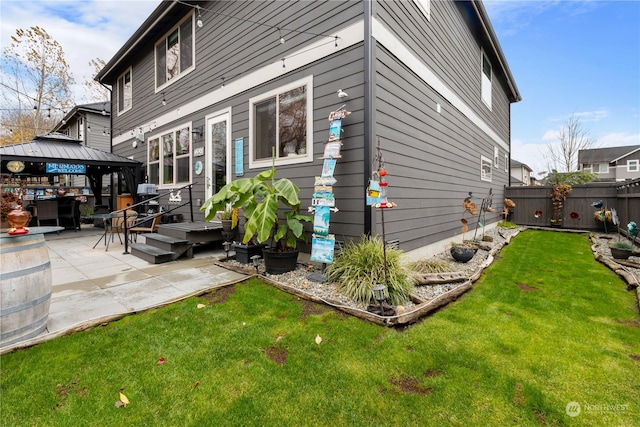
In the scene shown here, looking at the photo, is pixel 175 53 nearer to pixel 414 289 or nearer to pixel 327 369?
pixel 414 289

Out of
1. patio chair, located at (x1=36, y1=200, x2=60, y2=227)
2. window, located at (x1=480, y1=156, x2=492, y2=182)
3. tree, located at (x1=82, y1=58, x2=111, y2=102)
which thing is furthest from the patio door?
tree, located at (x1=82, y1=58, x2=111, y2=102)

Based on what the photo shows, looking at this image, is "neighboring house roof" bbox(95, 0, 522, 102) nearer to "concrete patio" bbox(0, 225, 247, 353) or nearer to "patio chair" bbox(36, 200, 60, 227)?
"patio chair" bbox(36, 200, 60, 227)

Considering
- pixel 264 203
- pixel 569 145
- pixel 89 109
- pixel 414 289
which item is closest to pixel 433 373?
pixel 414 289

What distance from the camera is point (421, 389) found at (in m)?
2.02

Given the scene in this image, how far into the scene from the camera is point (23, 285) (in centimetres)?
234

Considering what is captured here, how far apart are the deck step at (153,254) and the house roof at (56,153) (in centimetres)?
517

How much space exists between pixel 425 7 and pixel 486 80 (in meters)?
5.58

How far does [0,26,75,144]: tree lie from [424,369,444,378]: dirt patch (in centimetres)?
2201

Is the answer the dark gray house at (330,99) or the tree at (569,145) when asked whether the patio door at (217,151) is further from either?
the tree at (569,145)

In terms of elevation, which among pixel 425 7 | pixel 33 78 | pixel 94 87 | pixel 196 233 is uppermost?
pixel 94 87

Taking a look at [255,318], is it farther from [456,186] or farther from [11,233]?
[456,186]

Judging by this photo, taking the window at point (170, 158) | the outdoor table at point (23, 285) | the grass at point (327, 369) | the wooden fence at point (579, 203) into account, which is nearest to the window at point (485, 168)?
the wooden fence at point (579, 203)

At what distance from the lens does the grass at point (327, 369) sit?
5.86 ft

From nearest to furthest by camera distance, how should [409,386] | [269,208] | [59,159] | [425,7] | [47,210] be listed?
[409,386] → [269,208] → [425,7] → [59,159] → [47,210]
